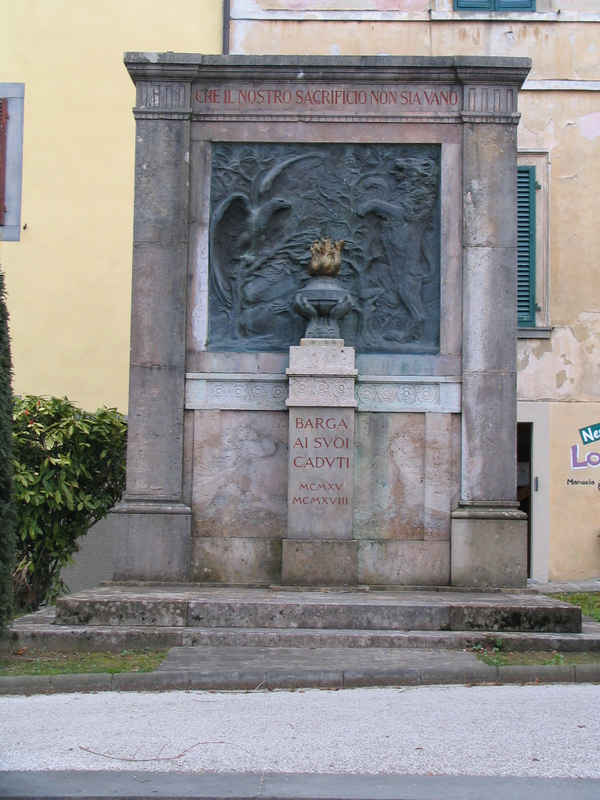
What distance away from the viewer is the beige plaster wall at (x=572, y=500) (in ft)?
59.6

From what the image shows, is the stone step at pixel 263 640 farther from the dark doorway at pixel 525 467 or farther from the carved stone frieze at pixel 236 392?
the dark doorway at pixel 525 467

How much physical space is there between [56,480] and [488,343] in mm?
4887

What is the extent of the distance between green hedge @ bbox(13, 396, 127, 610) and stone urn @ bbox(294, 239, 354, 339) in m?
2.95

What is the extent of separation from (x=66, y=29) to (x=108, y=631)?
1211 centimetres

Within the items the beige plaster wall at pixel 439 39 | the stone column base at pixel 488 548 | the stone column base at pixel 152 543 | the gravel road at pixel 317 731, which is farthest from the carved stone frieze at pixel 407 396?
the beige plaster wall at pixel 439 39

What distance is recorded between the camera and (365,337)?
1249 centimetres

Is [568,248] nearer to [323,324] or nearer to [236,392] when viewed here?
[323,324]

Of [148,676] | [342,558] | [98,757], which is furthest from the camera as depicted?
[342,558]

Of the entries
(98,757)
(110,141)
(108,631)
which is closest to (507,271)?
(108,631)

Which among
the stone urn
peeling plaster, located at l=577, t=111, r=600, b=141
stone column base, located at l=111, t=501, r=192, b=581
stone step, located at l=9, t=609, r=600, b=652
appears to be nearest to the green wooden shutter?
peeling plaster, located at l=577, t=111, r=600, b=141

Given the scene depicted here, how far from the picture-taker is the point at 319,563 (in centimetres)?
1182

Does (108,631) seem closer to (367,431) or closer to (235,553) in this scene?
(235,553)

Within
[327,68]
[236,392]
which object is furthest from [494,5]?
[236,392]

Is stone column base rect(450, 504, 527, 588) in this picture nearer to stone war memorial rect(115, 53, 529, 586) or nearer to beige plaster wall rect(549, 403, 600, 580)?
stone war memorial rect(115, 53, 529, 586)
